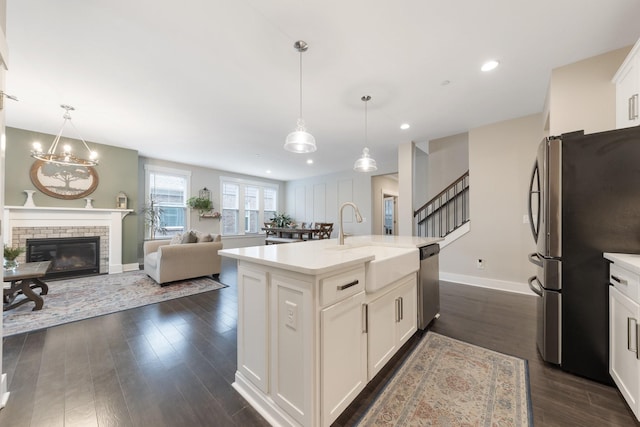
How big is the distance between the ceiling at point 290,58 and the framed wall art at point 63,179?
935 mm

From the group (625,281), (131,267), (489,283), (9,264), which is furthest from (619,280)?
(131,267)

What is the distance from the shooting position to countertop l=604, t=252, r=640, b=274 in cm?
128

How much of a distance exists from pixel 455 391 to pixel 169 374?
6.61 ft

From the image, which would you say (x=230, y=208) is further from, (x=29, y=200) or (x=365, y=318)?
(x=365, y=318)

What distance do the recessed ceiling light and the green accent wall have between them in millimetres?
6473

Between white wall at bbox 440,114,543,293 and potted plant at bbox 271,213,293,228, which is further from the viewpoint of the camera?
potted plant at bbox 271,213,293,228

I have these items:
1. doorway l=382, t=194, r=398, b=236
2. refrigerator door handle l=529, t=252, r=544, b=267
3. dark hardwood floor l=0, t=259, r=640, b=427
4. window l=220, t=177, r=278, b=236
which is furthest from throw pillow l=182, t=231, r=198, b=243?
doorway l=382, t=194, r=398, b=236

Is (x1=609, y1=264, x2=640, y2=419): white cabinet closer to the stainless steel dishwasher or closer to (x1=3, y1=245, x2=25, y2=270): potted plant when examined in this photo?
the stainless steel dishwasher

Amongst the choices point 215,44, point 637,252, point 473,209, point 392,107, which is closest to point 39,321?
point 215,44

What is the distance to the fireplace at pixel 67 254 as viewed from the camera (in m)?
4.32

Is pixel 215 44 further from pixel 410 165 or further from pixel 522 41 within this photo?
pixel 410 165

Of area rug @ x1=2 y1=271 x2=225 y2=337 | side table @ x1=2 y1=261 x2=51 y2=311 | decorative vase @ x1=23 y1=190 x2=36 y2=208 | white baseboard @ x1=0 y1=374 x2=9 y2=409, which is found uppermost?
decorative vase @ x1=23 y1=190 x2=36 y2=208

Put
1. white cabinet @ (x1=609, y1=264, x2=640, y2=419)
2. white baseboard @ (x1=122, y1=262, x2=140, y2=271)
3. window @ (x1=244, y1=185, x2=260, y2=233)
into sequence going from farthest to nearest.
→ window @ (x1=244, y1=185, x2=260, y2=233)
white baseboard @ (x1=122, y1=262, x2=140, y2=271)
white cabinet @ (x1=609, y1=264, x2=640, y2=419)

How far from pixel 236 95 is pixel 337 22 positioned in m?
1.60
